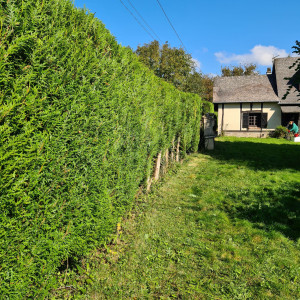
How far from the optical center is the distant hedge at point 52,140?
197 centimetres

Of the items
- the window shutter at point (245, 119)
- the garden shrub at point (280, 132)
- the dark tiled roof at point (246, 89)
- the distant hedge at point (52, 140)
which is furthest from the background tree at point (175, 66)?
the distant hedge at point (52, 140)

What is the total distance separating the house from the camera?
23.3 m

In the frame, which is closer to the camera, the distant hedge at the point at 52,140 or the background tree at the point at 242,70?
the distant hedge at the point at 52,140

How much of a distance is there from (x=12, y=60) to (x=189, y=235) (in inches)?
154

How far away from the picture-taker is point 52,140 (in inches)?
91.3

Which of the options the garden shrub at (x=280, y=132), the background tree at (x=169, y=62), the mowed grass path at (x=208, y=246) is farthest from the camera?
the background tree at (x=169, y=62)

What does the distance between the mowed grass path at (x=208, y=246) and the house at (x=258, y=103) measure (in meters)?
18.0

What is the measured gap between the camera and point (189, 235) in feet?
14.8

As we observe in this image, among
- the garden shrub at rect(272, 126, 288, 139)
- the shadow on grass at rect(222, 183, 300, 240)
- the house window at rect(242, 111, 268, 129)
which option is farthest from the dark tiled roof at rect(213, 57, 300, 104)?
the shadow on grass at rect(222, 183, 300, 240)

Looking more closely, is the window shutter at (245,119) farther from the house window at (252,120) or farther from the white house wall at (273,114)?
the white house wall at (273,114)

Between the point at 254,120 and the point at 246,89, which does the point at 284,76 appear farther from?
the point at 254,120

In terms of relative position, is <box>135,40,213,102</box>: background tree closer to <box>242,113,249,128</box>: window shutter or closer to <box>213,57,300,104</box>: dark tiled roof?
<box>213,57,300,104</box>: dark tiled roof

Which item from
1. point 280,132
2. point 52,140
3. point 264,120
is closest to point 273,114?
point 264,120

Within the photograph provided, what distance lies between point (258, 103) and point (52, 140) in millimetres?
24957
